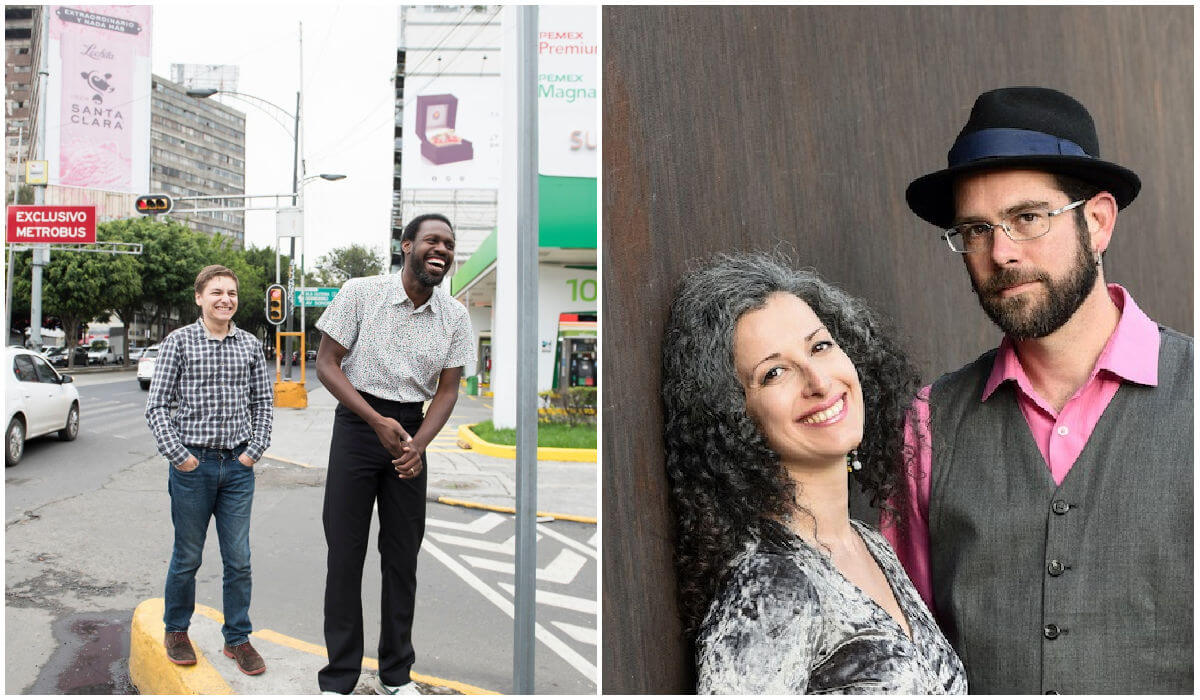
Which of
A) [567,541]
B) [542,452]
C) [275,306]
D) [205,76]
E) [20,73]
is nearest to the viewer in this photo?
[205,76]

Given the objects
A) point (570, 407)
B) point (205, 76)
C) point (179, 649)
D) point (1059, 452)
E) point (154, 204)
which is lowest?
point (179, 649)

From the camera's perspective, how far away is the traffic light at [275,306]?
12.0ft

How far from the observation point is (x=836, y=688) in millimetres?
1069

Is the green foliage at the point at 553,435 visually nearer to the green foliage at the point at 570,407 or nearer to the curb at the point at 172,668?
the green foliage at the point at 570,407

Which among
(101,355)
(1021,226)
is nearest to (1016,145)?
(1021,226)

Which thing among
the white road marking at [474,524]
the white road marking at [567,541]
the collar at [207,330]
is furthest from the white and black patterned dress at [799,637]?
the white road marking at [474,524]

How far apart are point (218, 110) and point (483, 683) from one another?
2.79 metres

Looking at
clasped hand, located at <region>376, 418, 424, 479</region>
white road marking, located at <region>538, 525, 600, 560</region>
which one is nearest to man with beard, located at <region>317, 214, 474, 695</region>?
clasped hand, located at <region>376, 418, 424, 479</region>

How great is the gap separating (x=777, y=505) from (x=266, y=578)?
3.80 metres

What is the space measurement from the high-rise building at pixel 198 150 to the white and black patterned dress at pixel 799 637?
328cm

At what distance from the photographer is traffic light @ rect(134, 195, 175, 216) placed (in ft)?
12.7

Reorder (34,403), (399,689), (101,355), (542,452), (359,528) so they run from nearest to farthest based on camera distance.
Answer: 1. (359,528)
2. (399,689)
3. (34,403)
4. (542,452)
5. (101,355)

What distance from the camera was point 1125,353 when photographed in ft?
4.17

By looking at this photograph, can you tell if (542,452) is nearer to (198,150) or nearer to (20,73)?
(198,150)
